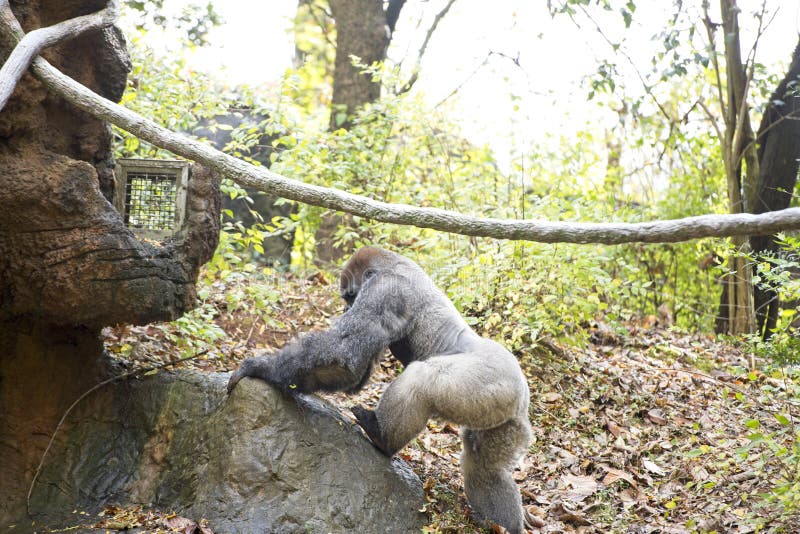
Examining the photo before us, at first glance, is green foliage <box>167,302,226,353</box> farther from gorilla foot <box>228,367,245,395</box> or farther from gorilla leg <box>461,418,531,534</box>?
gorilla leg <box>461,418,531,534</box>

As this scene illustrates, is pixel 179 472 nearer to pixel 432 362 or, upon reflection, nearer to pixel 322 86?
pixel 432 362

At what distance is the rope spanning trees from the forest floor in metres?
1.26

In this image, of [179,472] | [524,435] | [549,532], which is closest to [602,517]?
[549,532]

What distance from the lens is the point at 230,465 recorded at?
3982 mm

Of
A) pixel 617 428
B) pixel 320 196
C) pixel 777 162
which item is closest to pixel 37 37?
pixel 320 196

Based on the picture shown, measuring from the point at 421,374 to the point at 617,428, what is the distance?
256 cm

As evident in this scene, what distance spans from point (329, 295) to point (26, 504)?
4.10 metres

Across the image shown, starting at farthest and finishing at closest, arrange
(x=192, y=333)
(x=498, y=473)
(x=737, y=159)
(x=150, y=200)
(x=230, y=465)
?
1. (x=737, y=159)
2. (x=192, y=333)
3. (x=150, y=200)
4. (x=498, y=473)
5. (x=230, y=465)

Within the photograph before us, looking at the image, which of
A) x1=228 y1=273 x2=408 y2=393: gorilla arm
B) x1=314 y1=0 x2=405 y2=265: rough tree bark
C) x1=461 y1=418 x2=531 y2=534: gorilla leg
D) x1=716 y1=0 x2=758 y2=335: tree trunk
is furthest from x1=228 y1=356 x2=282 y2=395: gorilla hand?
x1=314 y1=0 x2=405 y2=265: rough tree bark

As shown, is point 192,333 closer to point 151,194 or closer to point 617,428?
point 151,194

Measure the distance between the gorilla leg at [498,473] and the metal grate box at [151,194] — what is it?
2339 millimetres

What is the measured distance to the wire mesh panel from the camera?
4.38 meters

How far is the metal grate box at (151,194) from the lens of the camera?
430 cm

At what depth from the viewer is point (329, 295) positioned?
25.5 ft
